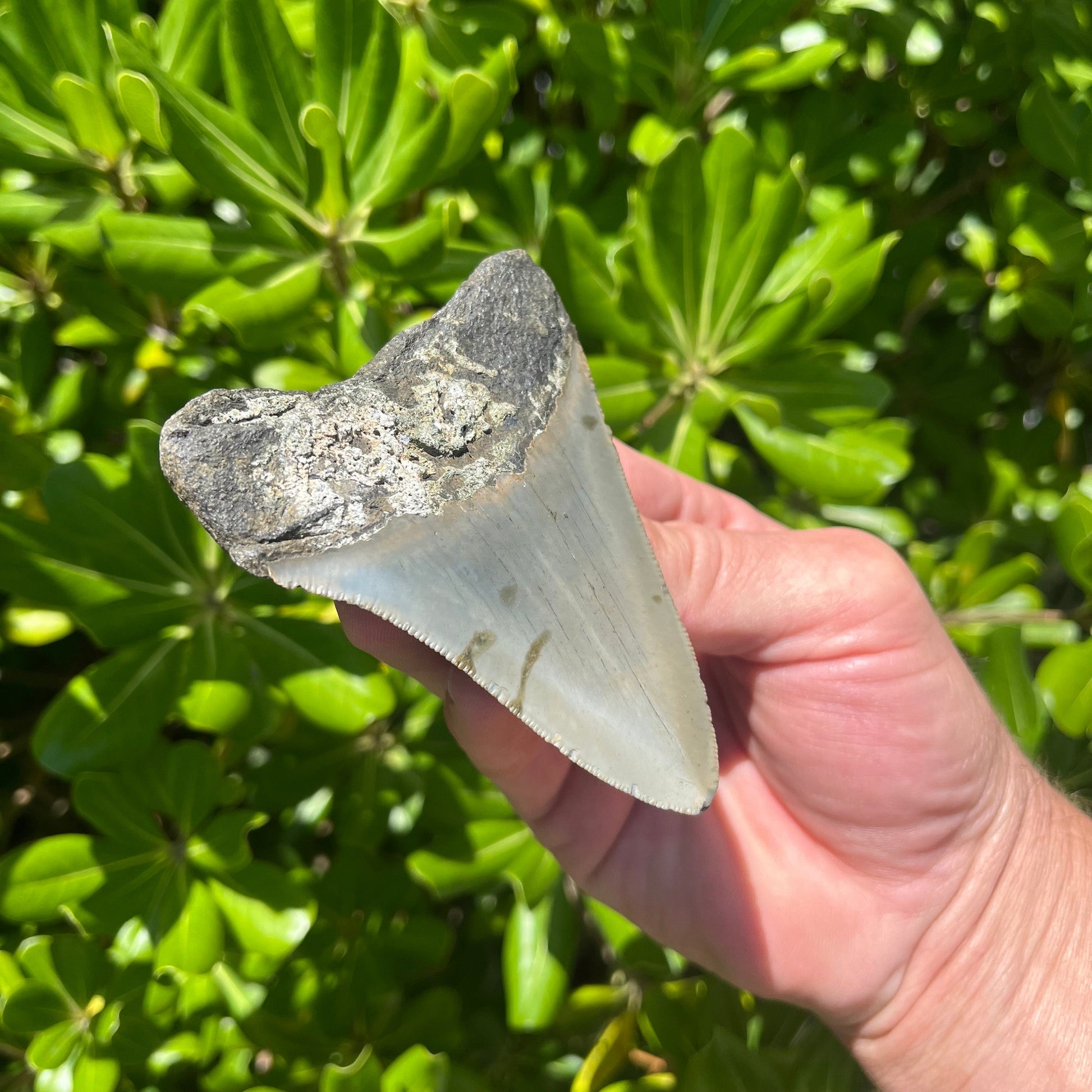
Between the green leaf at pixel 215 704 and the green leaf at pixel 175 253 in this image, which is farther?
the green leaf at pixel 215 704

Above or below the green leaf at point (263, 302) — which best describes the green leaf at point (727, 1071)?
below

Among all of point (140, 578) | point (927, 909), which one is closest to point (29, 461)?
point (140, 578)

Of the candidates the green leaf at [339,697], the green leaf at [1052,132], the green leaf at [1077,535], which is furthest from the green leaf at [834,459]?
the green leaf at [339,697]

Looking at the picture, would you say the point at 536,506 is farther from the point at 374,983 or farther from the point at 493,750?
the point at 374,983

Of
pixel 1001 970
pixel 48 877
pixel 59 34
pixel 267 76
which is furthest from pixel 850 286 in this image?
pixel 48 877

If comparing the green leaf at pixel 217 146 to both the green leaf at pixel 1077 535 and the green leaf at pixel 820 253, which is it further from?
the green leaf at pixel 1077 535

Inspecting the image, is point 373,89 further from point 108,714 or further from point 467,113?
point 108,714

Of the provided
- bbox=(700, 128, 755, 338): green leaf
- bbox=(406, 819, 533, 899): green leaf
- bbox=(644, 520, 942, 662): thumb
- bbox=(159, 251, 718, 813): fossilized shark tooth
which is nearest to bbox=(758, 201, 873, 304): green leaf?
bbox=(700, 128, 755, 338): green leaf
